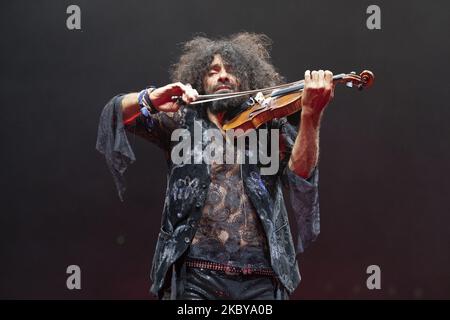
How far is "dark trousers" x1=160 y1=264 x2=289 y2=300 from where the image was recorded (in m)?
1.89

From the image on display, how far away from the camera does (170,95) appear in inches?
77.8

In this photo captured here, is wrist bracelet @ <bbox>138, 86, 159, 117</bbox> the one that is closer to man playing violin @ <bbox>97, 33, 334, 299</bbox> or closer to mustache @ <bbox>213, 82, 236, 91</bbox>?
man playing violin @ <bbox>97, 33, 334, 299</bbox>

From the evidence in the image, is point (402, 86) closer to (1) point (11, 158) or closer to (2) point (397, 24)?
(2) point (397, 24)

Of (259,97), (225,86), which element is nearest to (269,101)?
(259,97)

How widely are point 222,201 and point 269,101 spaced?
0.33m

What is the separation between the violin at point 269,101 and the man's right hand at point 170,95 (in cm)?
2

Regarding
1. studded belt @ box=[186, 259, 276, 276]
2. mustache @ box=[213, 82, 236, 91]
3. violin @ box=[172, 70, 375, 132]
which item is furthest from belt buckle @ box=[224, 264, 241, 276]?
mustache @ box=[213, 82, 236, 91]

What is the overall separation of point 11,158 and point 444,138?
1.81 metres

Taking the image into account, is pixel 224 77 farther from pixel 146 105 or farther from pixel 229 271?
pixel 229 271

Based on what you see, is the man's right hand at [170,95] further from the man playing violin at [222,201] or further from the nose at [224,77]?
the nose at [224,77]

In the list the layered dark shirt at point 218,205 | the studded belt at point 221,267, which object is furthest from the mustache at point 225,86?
the studded belt at point 221,267

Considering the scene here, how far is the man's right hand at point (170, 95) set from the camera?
1949 mm

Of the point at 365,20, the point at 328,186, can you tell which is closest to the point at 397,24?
the point at 365,20

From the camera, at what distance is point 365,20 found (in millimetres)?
2867
